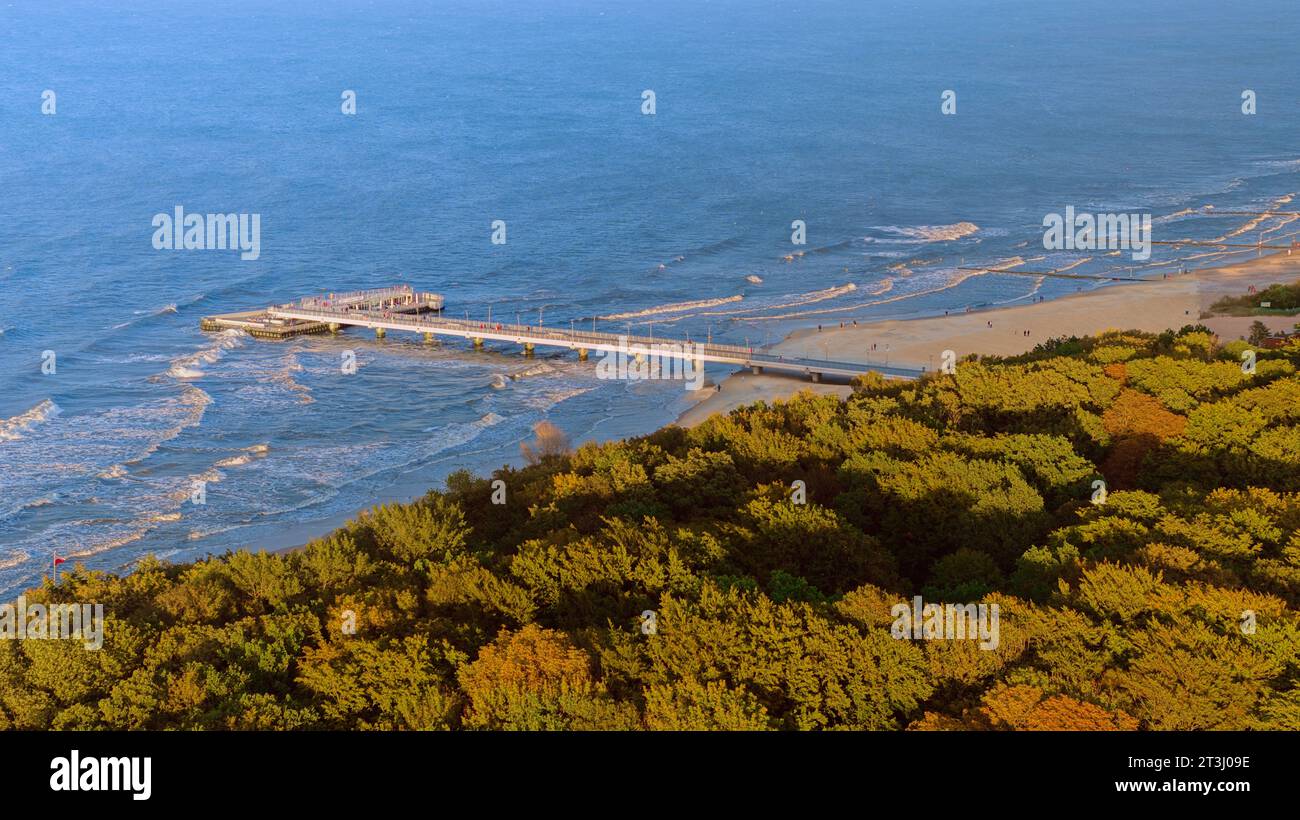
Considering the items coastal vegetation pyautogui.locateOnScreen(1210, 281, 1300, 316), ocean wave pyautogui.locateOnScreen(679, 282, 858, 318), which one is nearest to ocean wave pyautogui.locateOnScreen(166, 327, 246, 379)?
ocean wave pyautogui.locateOnScreen(679, 282, 858, 318)

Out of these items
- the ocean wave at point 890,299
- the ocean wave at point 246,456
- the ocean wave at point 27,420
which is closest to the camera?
the ocean wave at point 246,456

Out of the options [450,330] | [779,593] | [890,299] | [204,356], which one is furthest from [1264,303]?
[204,356]

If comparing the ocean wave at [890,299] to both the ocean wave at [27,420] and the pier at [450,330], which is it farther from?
the ocean wave at [27,420]

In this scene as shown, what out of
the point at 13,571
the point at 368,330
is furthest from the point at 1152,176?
the point at 13,571

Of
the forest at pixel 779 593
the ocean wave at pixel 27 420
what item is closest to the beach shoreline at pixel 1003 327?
the forest at pixel 779 593

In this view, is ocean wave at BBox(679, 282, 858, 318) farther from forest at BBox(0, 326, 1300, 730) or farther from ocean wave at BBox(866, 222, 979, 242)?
forest at BBox(0, 326, 1300, 730)
